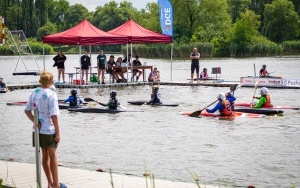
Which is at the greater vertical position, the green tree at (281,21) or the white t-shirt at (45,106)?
the green tree at (281,21)

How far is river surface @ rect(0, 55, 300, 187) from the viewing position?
47.3 feet

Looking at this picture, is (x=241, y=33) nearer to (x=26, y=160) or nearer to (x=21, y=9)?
(x=21, y=9)

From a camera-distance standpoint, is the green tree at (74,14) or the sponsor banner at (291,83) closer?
the sponsor banner at (291,83)

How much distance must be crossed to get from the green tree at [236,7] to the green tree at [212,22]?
2239 centimetres

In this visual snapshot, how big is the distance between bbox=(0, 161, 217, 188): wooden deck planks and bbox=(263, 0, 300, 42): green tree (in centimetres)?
9996

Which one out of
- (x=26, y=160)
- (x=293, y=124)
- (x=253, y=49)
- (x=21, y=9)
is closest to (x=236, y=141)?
(x=293, y=124)

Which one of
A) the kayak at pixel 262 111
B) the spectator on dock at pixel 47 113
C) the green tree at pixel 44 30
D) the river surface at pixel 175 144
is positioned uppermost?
the green tree at pixel 44 30

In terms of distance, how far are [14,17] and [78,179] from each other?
429 feet

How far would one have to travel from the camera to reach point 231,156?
641 inches

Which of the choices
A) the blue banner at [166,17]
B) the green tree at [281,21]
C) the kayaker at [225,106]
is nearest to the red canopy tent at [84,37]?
the blue banner at [166,17]

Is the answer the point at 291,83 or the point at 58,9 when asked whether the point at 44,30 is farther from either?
the point at 291,83

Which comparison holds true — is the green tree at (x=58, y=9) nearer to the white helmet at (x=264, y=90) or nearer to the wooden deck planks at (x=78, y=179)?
the white helmet at (x=264, y=90)

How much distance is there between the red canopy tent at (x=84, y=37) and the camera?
35.1 meters

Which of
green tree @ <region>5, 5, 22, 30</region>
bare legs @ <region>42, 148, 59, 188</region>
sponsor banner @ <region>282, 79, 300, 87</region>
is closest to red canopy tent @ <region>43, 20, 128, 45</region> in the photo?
sponsor banner @ <region>282, 79, 300, 87</region>
